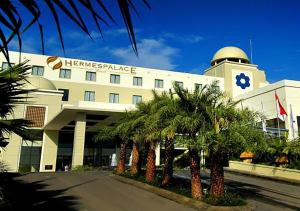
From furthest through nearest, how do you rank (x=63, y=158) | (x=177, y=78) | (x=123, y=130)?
(x=177, y=78) → (x=63, y=158) → (x=123, y=130)

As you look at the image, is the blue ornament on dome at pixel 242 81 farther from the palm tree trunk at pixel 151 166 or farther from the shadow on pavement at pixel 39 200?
the shadow on pavement at pixel 39 200

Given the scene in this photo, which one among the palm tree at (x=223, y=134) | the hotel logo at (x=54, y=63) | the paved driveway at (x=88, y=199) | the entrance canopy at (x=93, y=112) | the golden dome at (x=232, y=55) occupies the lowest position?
the paved driveway at (x=88, y=199)

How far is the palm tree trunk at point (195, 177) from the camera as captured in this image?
15750mm

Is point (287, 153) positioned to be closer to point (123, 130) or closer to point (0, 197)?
point (123, 130)

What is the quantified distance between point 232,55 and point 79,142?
44.4 metres

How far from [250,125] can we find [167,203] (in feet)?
17.8

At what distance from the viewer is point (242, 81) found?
6031 centimetres

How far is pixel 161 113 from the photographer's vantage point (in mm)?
16594

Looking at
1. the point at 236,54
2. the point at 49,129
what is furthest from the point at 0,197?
the point at 236,54

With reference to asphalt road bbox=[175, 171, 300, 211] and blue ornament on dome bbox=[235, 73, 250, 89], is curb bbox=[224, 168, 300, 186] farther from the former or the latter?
blue ornament on dome bbox=[235, 73, 250, 89]

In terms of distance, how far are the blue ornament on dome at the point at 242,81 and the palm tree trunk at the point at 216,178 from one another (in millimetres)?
46390

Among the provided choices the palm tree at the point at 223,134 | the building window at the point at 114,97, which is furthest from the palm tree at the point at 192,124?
the building window at the point at 114,97

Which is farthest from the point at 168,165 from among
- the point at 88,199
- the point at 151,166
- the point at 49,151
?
the point at 49,151

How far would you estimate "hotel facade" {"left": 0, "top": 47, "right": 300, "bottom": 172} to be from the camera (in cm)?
3729
